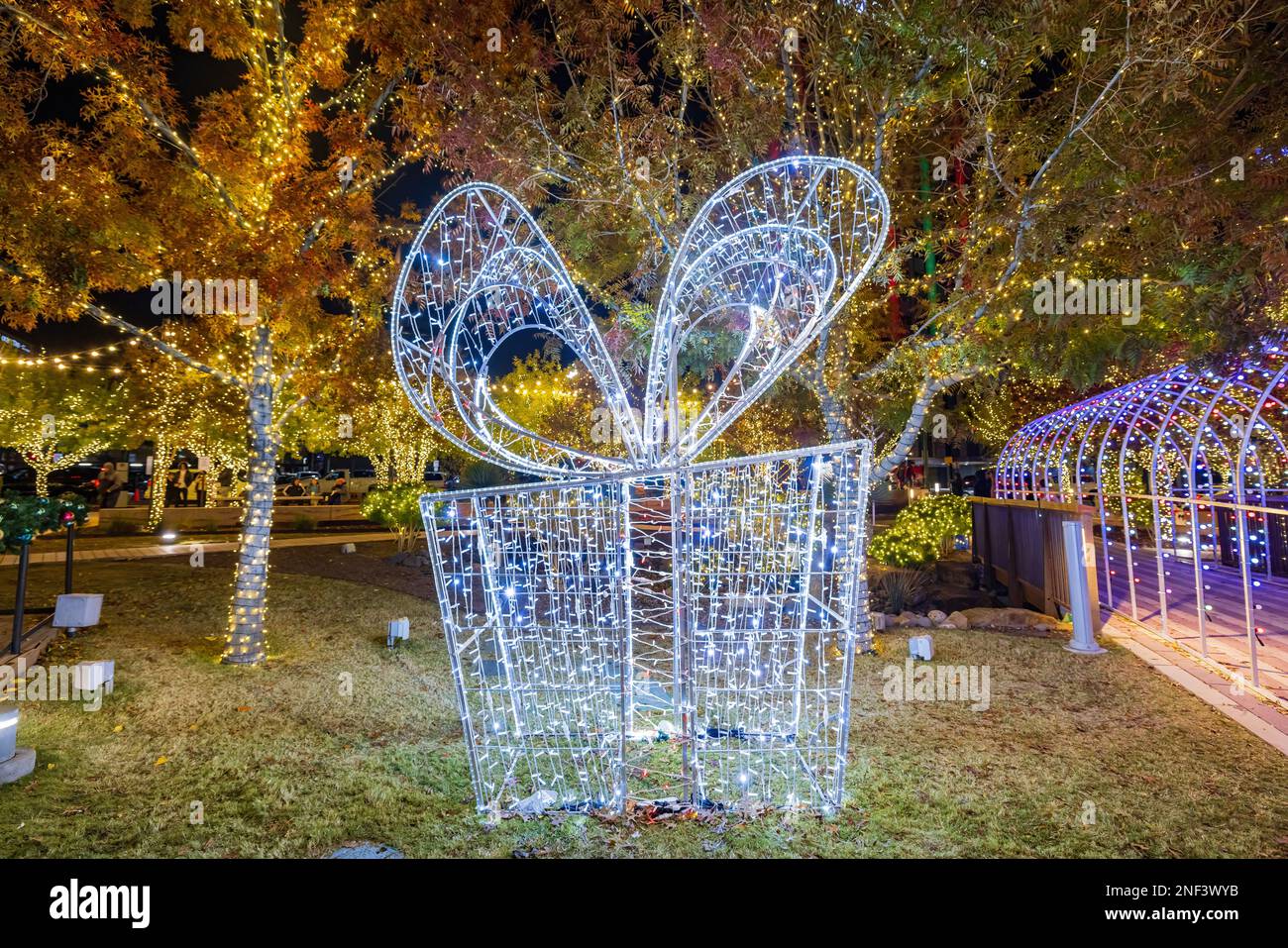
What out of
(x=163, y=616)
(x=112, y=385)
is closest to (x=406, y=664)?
(x=163, y=616)

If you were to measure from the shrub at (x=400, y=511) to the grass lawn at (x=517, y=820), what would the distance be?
7050mm

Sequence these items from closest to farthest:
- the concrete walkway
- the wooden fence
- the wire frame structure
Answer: the concrete walkway → the wire frame structure → the wooden fence

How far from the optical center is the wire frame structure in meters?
5.80

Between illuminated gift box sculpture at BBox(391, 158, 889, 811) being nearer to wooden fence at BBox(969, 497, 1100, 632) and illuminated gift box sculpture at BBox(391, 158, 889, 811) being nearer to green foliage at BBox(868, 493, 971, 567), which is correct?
wooden fence at BBox(969, 497, 1100, 632)

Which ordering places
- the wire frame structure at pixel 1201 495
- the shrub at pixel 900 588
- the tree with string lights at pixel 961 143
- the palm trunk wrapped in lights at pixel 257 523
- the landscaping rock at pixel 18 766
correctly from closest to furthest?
the landscaping rock at pixel 18 766
the tree with string lights at pixel 961 143
the wire frame structure at pixel 1201 495
the palm trunk wrapped in lights at pixel 257 523
the shrub at pixel 900 588

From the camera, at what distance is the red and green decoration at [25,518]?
18.2ft

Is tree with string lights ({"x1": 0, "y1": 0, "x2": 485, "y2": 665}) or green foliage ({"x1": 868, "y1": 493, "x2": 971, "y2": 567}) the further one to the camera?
green foliage ({"x1": 868, "y1": 493, "x2": 971, "y2": 567})

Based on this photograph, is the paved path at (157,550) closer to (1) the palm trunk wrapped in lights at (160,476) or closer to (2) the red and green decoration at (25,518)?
(1) the palm trunk wrapped in lights at (160,476)

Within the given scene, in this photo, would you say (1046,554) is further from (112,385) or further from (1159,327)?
(112,385)

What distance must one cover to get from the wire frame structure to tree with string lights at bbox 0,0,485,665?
26.6 feet

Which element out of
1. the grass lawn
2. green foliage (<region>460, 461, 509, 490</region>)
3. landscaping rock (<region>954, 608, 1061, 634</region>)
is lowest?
the grass lawn

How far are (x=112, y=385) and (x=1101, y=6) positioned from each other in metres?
21.1

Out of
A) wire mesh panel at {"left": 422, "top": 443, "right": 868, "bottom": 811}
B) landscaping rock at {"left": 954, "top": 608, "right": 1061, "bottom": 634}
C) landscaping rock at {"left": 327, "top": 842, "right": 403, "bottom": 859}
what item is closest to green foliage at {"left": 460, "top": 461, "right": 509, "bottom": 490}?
landscaping rock at {"left": 954, "top": 608, "right": 1061, "bottom": 634}

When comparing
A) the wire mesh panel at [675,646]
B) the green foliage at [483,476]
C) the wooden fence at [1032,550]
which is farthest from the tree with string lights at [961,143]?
the green foliage at [483,476]
